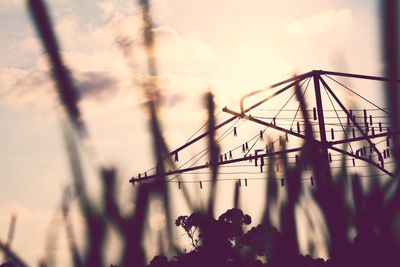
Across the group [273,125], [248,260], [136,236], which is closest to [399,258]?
[136,236]

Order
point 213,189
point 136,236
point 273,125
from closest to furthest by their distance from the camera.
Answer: point 136,236 → point 213,189 → point 273,125

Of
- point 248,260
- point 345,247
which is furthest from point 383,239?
point 248,260

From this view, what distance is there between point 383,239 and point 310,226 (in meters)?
4.77

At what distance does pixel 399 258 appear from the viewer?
387 inches

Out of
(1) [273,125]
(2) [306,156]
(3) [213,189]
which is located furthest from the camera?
(1) [273,125]

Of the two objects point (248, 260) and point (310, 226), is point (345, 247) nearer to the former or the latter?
point (310, 226)

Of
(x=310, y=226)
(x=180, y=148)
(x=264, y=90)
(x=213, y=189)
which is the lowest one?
(x=310, y=226)

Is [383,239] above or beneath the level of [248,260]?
above

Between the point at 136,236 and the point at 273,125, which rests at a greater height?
the point at 273,125

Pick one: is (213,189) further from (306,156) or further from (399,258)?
(399,258)

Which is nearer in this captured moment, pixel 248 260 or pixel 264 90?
pixel 248 260

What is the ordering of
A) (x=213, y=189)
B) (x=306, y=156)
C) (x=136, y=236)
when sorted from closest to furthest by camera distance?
(x=136, y=236)
(x=213, y=189)
(x=306, y=156)

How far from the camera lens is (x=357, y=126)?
→ 16.0 m

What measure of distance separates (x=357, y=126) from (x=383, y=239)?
26.7 ft
